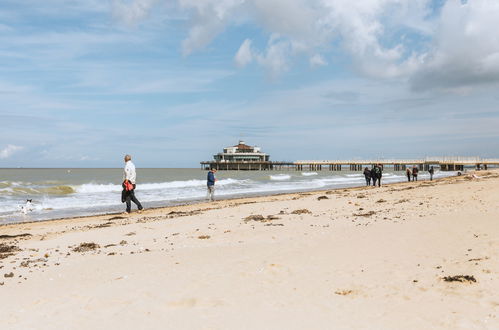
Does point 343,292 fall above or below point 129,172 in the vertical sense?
below

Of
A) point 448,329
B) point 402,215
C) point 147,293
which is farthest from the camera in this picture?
point 402,215

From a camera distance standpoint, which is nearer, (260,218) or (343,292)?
(343,292)

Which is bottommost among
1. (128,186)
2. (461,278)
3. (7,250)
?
(7,250)

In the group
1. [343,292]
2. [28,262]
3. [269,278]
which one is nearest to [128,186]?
[28,262]

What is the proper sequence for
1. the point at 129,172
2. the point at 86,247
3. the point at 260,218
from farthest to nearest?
1. the point at 129,172
2. the point at 260,218
3. the point at 86,247

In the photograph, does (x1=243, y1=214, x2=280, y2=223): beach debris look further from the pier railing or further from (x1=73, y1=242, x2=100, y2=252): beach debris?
the pier railing

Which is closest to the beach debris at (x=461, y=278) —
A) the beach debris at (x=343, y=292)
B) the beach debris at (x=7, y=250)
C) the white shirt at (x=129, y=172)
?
the beach debris at (x=343, y=292)

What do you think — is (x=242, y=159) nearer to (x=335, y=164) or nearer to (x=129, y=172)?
(x=335, y=164)

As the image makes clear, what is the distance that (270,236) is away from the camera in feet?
27.5

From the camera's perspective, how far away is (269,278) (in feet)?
17.9

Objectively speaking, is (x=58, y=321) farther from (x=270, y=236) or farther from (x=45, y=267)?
→ (x=270, y=236)

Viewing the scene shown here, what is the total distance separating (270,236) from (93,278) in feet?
11.5

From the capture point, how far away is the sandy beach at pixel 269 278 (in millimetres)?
4293

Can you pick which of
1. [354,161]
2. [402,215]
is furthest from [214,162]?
[402,215]
